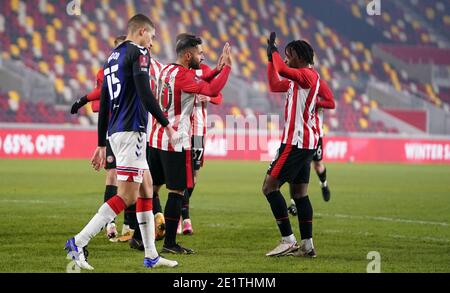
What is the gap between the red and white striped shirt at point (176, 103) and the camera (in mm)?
7703

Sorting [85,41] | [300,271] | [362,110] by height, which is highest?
[85,41]

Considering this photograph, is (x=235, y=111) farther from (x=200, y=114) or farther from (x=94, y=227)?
(x=94, y=227)

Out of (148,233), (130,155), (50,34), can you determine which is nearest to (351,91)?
(50,34)

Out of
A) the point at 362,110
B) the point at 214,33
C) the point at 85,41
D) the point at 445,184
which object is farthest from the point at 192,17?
the point at 445,184

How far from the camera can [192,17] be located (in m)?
35.0

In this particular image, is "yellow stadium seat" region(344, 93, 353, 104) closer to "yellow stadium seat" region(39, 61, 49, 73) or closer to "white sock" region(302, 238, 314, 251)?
"yellow stadium seat" region(39, 61, 49, 73)

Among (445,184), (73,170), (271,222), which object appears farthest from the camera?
(73,170)

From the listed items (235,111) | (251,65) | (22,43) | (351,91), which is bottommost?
(235,111)

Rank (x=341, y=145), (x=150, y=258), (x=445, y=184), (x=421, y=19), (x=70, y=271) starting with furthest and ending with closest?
(x=421, y=19), (x=341, y=145), (x=445, y=184), (x=150, y=258), (x=70, y=271)

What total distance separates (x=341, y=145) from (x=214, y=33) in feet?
26.6

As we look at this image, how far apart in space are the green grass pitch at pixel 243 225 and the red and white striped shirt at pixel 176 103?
1024mm

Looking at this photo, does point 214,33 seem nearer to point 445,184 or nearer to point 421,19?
point 421,19

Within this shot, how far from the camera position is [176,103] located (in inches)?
309

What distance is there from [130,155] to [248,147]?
856 inches
